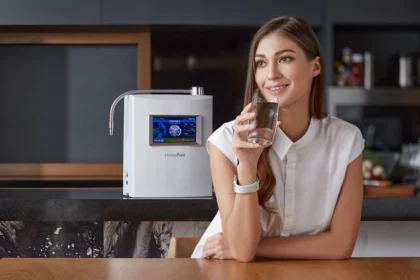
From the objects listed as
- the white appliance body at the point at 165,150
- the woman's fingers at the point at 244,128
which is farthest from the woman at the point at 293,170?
the white appliance body at the point at 165,150

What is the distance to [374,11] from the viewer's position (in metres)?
3.93

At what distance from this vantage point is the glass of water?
144 centimetres

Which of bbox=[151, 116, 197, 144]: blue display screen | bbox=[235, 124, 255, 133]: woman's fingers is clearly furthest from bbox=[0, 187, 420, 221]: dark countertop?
bbox=[235, 124, 255, 133]: woman's fingers

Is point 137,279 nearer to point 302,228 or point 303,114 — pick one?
point 302,228

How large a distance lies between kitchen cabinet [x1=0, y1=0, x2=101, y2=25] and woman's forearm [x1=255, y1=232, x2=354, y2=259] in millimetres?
2470

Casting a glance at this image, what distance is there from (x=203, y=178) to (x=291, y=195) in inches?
27.9

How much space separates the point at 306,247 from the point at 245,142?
1.06ft

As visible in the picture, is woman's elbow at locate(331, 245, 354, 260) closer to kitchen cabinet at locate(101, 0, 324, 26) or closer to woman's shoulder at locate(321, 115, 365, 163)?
woman's shoulder at locate(321, 115, 365, 163)

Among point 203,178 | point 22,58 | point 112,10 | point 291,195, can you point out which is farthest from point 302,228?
point 22,58

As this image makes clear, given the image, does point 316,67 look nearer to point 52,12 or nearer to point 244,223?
point 244,223

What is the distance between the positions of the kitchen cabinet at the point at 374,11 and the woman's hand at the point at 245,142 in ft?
7.94

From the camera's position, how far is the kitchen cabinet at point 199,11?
12.8ft

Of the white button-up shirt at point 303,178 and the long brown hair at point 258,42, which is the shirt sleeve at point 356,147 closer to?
the white button-up shirt at point 303,178

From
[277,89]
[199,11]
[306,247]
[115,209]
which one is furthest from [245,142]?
[199,11]
